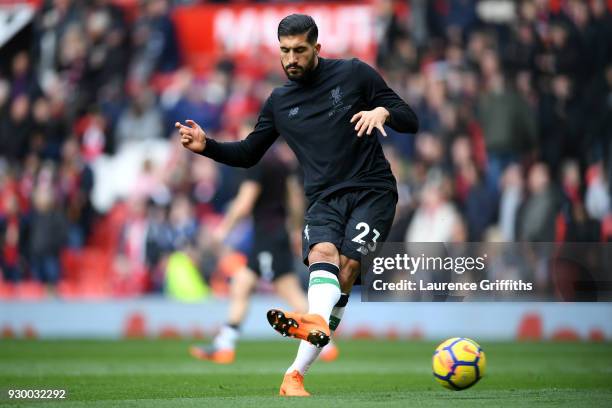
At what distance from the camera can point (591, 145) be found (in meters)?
17.2

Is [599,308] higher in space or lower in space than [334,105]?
higher

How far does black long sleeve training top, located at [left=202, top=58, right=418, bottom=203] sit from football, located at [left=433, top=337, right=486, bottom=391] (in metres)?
1.22

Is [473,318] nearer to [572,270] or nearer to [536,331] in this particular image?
[536,331]

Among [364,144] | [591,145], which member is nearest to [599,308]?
[591,145]

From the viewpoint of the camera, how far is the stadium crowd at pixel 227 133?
16.8 m

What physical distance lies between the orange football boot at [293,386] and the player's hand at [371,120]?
1.77 metres

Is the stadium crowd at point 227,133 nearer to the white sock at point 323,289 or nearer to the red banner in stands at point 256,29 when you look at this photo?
the red banner in stands at point 256,29

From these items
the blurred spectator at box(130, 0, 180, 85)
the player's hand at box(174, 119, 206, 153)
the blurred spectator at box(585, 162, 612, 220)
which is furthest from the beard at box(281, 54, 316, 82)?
the blurred spectator at box(130, 0, 180, 85)

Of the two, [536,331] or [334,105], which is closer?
[334,105]

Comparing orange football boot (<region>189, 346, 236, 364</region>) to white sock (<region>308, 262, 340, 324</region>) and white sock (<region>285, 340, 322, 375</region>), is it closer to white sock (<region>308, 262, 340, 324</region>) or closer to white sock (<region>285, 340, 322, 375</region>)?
white sock (<region>285, 340, 322, 375</region>)

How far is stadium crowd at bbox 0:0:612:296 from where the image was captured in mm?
16797

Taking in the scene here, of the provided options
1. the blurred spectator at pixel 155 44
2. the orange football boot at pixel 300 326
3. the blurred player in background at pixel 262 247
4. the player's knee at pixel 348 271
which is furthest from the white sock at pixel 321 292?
the blurred spectator at pixel 155 44

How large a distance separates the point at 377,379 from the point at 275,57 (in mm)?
11088

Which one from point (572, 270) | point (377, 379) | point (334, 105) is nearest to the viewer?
point (334, 105)
